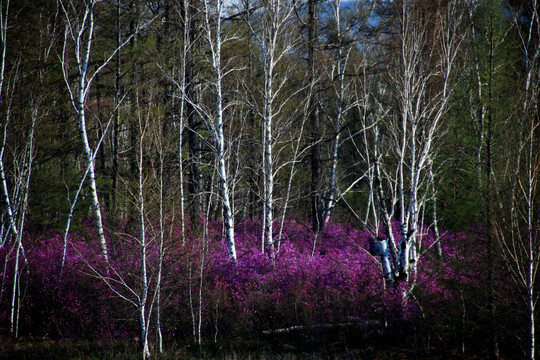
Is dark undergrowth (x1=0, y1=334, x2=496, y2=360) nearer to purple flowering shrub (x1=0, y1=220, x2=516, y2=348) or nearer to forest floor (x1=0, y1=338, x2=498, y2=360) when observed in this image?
forest floor (x1=0, y1=338, x2=498, y2=360)

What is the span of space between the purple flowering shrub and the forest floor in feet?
1.56

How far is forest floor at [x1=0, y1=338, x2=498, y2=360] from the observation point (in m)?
7.37

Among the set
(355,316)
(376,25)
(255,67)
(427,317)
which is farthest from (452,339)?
(255,67)

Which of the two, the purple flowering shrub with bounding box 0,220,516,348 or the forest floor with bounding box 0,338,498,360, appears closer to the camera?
the forest floor with bounding box 0,338,498,360

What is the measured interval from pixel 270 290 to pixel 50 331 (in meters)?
5.18

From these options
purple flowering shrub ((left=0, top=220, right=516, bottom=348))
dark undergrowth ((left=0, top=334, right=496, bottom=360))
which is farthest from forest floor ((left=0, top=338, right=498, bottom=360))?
purple flowering shrub ((left=0, top=220, right=516, bottom=348))

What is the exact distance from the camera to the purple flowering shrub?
7824 millimetres

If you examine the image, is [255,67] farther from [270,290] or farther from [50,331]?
[50,331]

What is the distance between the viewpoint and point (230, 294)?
9938mm

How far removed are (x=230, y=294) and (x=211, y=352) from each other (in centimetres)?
206

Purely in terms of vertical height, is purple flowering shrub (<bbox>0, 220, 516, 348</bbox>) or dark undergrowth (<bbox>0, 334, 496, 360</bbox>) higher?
purple flowering shrub (<bbox>0, 220, 516, 348</bbox>)

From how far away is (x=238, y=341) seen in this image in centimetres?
868

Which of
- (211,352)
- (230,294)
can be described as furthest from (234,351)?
(230,294)

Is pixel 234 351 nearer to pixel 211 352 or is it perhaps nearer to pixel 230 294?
pixel 211 352
